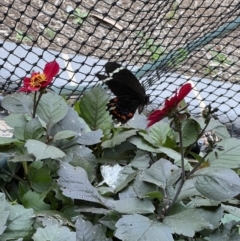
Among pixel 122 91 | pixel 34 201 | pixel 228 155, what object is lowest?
pixel 34 201

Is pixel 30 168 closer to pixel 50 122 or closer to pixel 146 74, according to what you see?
pixel 50 122

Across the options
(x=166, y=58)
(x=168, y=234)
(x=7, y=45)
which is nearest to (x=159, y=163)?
(x=168, y=234)

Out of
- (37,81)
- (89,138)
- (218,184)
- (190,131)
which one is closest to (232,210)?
(218,184)

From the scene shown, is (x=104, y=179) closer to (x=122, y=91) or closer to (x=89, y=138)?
(x=89, y=138)

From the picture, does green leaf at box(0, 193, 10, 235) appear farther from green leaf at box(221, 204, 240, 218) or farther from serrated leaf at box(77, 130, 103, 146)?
green leaf at box(221, 204, 240, 218)

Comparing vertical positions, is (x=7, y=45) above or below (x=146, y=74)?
below

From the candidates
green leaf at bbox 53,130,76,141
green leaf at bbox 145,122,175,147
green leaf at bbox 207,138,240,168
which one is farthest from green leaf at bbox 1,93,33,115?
green leaf at bbox 207,138,240,168
